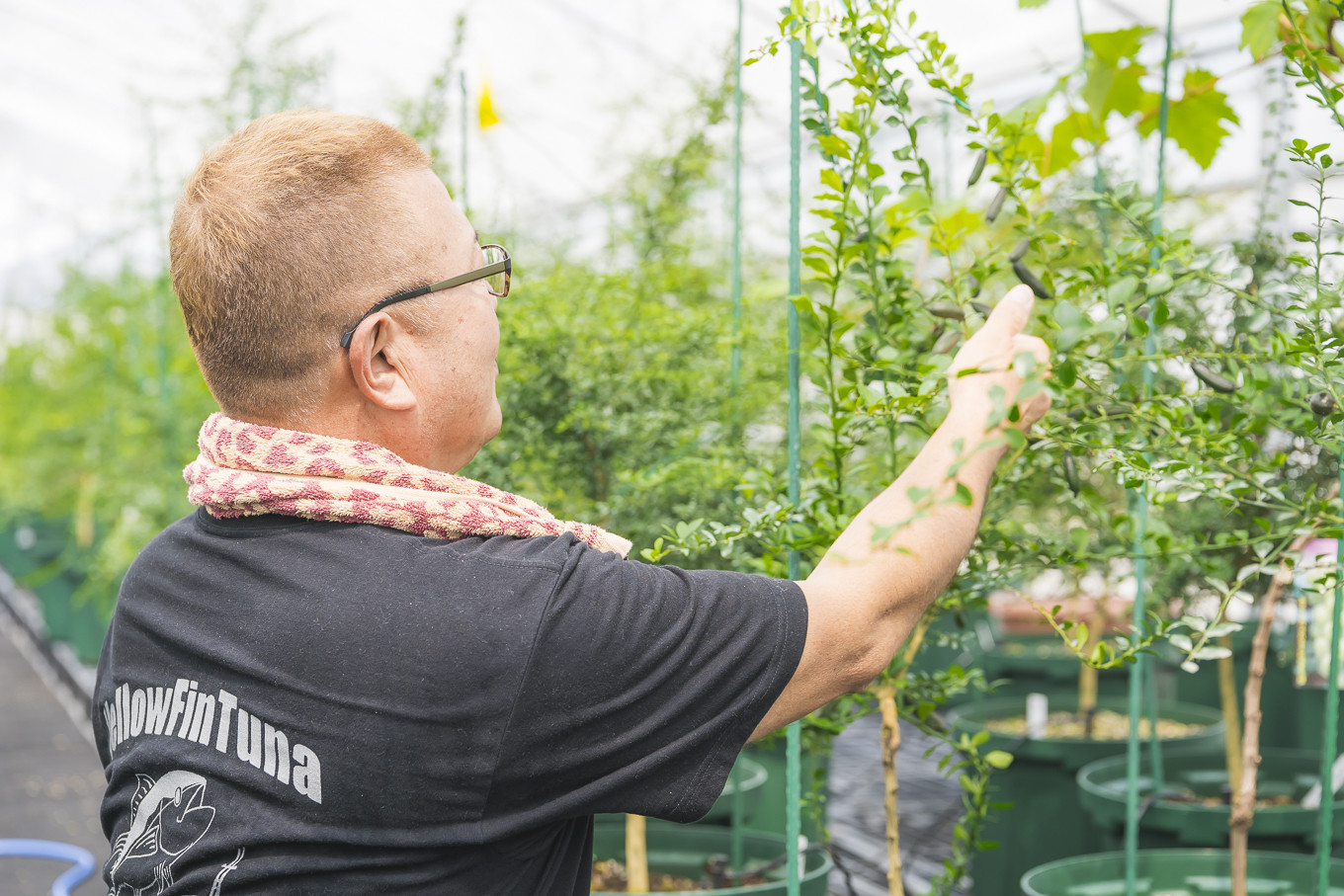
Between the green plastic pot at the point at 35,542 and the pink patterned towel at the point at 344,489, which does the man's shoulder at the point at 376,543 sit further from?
the green plastic pot at the point at 35,542

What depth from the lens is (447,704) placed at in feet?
2.60

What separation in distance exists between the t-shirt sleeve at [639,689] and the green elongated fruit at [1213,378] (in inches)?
19.4

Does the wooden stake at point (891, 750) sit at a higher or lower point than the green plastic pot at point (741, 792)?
higher

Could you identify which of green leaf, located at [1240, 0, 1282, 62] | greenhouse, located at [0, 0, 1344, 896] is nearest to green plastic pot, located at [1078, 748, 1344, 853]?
greenhouse, located at [0, 0, 1344, 896]

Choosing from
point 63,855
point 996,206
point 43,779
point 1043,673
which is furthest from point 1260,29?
point 43,779

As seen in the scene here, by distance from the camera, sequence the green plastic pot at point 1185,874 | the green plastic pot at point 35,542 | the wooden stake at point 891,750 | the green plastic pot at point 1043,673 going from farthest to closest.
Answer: the green plastic pot at point 35,542
the green plastic pot at point 1043,673
the green plastic pot at point 1185,874
the wooden stake at point 891,750

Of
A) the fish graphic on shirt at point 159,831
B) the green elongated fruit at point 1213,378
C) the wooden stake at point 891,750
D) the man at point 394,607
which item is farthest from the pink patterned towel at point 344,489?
the green elongated fruit at point 1213,378

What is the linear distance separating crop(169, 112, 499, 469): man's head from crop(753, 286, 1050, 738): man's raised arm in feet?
1.18

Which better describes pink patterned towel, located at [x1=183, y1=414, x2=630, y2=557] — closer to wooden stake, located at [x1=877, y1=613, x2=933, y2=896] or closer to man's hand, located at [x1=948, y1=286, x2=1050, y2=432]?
man's hand, located at [x1=948, y1=286, x2=1050, y2=432]

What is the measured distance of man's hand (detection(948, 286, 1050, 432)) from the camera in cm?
88

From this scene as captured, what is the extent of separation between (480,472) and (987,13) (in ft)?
12.7

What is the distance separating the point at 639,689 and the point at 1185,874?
3.83 feet

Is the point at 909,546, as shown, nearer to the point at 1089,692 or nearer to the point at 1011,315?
the point at 1011,315

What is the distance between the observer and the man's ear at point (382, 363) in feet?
2.96
